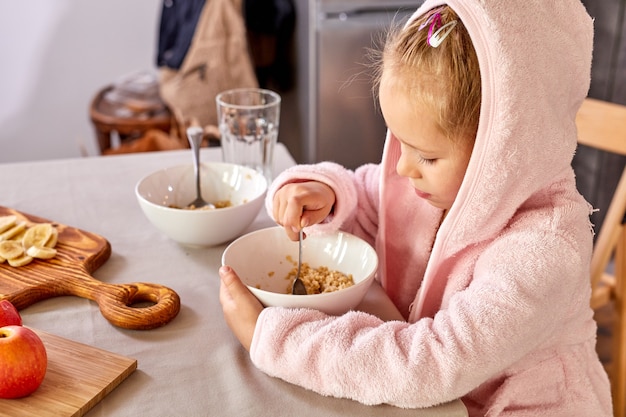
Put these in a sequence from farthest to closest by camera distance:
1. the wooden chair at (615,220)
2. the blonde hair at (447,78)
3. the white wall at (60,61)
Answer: the white wall at (60,61) < the wooden chair at (615,220) < the blonde hair at (447,78)

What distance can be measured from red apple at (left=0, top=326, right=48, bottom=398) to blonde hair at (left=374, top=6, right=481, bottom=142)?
0.49 m

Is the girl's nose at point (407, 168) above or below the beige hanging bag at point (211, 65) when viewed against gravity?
above

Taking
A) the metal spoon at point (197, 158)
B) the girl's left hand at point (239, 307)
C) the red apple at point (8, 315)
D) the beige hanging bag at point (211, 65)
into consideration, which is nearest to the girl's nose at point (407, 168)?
the girl's left hand at point (239, 307)

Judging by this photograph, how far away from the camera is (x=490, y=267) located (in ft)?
2.56

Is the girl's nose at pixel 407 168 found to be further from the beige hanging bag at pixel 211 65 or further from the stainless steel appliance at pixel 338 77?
the beige hanging bag at pixel 211 65

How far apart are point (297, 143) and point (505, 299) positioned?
6.73 feet

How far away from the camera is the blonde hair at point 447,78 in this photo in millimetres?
777

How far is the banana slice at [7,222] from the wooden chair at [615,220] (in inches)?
44.4

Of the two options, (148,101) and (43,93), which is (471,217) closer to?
(148,101)

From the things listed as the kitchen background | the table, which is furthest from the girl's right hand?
the kitchen background

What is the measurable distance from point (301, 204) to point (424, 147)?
8.8 inches

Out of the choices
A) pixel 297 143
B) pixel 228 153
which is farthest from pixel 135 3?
pixel 228 153

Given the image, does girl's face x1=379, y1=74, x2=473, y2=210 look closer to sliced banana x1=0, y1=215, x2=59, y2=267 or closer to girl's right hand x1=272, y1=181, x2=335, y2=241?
girl's right hand x1=272, y1=181, x2=335, y2=241

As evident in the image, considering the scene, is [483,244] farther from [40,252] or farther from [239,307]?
[40,252]
